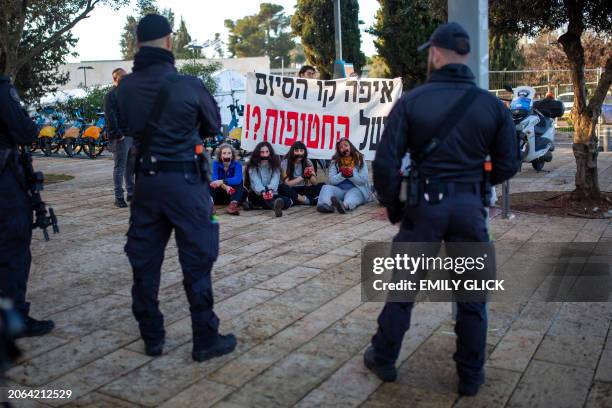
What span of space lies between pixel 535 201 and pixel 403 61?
67.4 feet

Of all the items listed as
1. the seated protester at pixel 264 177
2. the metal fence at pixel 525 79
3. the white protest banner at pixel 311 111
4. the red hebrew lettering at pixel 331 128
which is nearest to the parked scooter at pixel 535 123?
the white protest banner at pixel 311 111

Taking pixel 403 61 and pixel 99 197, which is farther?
pixel 403 61

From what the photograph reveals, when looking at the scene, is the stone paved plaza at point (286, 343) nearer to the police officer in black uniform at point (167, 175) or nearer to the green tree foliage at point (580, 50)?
the police officer in black uniform at point (167, 175)

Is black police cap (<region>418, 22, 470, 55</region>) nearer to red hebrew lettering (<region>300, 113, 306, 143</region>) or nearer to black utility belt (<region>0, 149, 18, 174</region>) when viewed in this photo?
black utility belt (<region>0, 149, 18, 174</region>)

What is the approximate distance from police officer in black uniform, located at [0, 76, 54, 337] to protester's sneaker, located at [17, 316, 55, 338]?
0.03 metres

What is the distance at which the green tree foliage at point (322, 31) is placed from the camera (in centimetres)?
3197

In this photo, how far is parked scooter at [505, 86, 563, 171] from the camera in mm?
12039

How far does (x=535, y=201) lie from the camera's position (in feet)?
30.2

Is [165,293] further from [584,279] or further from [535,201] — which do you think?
[535,201]

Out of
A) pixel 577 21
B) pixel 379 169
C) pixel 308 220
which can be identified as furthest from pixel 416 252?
pixel 577 21

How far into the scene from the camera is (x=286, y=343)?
14.1 feet

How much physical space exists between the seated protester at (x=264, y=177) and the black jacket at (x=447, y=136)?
573 centimetres

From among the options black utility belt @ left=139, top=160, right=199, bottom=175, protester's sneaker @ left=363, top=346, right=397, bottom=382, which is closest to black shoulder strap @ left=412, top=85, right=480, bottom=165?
protester's sneaker @ left=363, top=346, right=397, bottom=382

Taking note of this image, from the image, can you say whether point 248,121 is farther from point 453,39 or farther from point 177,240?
point 453,39
